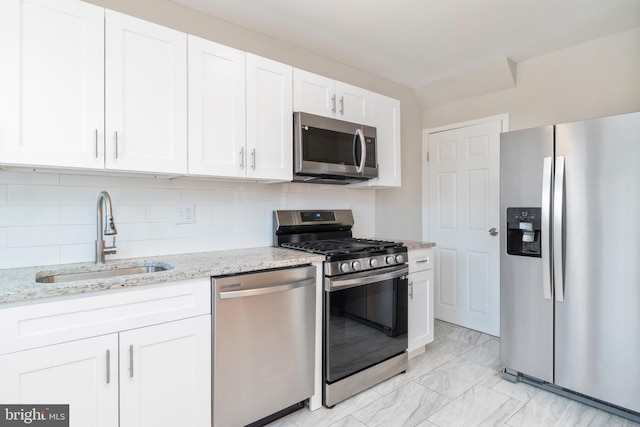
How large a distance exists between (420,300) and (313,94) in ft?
5.86

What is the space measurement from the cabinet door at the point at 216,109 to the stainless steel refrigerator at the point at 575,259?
1.81 m

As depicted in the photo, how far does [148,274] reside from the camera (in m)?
1.50

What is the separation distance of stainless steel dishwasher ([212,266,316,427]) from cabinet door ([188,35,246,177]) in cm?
70

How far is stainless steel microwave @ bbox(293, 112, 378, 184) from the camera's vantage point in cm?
230

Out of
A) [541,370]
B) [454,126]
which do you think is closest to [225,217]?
[541,370]

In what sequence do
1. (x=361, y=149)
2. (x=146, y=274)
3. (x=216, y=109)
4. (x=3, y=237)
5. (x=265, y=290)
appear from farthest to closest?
(x=361, y=149)
(x=216, y=109)
(x=265, y=290)
(x=3, y=237)
(x=146, y=274)

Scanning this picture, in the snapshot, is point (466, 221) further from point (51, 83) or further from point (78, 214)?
point (51, 83)

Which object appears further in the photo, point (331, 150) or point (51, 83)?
point (331, 150)

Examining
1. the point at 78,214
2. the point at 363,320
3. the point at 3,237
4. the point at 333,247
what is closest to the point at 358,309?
the point at 363,320

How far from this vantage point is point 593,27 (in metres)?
2.42

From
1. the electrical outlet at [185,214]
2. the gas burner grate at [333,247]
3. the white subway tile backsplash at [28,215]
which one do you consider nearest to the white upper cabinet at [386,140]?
the gas burner grate at [333,247]

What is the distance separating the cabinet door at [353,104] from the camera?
8.43 feet

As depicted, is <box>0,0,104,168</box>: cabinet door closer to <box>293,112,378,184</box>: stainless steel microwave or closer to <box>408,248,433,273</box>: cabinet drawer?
<box>293,112,378,184</box>: stainless steel microwave

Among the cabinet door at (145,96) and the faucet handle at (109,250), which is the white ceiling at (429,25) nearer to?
the cabinet door at (145,96)
